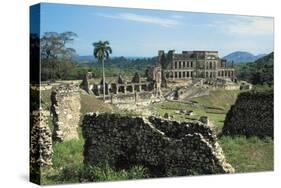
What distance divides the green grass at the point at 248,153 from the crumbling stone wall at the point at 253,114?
0.16 metres

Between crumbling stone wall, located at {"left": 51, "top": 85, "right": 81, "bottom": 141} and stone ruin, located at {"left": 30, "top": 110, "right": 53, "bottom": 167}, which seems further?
crumbling stone wall, located at {"left": 51, "top": 85, "right": 81, "bottom": 141}

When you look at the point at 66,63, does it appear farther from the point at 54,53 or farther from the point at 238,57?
the point at 238,57

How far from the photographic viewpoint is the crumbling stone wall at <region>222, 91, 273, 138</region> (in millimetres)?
15109

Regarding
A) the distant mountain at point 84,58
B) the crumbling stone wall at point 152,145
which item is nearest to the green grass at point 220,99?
the crumbling stone wall at point 152,145

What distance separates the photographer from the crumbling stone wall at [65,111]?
13195 millimetres

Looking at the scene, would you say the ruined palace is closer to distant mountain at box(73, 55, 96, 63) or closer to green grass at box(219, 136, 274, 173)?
green grass at box(219, 136, 274, 173)

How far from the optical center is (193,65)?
1459 centimetres

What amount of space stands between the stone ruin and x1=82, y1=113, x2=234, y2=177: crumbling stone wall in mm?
753

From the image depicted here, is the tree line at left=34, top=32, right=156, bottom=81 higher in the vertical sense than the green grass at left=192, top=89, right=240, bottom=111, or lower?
higher

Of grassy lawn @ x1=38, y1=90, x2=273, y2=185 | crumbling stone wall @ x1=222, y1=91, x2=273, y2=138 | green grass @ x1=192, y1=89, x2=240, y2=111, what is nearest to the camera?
grassy lawn @ x1=38, y1=90, x2=273, y2=185

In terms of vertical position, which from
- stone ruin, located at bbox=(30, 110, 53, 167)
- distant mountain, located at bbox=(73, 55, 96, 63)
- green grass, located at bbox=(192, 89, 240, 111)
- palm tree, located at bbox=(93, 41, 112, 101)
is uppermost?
palm tree, located at bbox=(93, 41, 112, 101)

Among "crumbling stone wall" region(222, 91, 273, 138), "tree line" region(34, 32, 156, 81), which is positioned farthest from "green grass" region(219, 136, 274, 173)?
"tree line" region(34, 32, 156, 81)

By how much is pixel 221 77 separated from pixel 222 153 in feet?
4.95

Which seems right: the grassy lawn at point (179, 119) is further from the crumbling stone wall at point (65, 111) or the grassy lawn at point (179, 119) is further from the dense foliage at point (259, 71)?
the dense foliage at point (259, 71)
